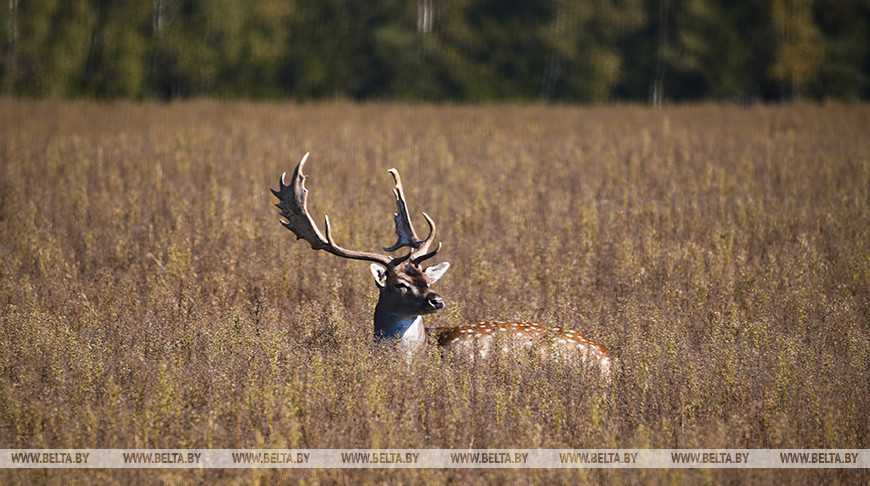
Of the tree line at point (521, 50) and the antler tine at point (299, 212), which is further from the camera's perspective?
the tree line at point (521, 50)

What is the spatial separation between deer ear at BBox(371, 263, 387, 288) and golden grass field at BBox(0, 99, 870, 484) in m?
0.42

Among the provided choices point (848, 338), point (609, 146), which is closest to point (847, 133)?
point (609, 146)

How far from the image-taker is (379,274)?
6.76 m

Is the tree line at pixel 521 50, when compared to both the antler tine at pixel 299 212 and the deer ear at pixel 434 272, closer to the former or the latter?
the antler tine at pixel 299 212

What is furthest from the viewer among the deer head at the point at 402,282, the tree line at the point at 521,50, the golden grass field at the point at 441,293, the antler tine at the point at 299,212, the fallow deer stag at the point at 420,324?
the tree line at the point at 521,50

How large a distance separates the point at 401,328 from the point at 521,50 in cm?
2836

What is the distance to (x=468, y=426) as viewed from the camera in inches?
207

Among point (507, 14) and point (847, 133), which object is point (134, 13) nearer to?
point (507, 14)

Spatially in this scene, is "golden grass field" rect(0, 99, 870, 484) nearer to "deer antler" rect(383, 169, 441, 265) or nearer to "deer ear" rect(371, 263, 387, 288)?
"deer ear" rect(371, 263, 387, 288)

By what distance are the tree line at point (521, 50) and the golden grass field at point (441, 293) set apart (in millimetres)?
13703

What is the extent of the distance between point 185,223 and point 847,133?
12.5 m

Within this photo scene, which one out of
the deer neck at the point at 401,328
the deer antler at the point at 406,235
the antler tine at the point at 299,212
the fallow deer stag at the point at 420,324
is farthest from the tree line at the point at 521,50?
the deer neck at the point at 401,328

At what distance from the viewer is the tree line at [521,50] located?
29.5 m

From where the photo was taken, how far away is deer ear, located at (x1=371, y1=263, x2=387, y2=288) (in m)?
6.71
